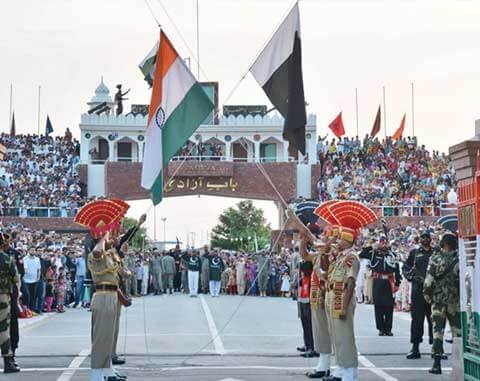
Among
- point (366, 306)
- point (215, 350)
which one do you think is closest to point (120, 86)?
point (366, 306)

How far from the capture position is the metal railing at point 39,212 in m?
60.1

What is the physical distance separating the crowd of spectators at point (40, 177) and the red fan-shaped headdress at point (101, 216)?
44056 mm

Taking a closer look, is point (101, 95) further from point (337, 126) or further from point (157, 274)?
point (157, 274)

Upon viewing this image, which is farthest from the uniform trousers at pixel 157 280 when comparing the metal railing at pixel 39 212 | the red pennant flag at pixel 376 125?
the red pennant flag at pixel 376 125

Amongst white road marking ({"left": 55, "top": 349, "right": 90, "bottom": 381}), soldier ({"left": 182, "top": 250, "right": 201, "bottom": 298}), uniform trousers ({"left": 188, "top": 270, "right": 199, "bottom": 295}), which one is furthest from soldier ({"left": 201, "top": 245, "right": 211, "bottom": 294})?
white road marking ({"left": 55, "top": 349, "right": 90, "bottom": 381})

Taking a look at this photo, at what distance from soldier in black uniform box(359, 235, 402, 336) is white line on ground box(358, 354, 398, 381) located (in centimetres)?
455

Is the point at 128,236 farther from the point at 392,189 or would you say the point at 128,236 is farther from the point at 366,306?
the point at 392,189

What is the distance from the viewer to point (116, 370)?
15.5 meters

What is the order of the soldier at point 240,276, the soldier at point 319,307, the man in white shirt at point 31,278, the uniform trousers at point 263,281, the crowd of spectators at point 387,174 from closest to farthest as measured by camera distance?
the soldier at point 319,307, the man in white shirt at point 31,278, the uniform trousers at point 263,281, the soldier at point 240,276, the crowd of spectators at point 387,174

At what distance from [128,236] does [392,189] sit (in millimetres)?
47139

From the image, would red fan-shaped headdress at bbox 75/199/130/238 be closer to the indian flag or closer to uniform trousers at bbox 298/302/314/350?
the indian flag

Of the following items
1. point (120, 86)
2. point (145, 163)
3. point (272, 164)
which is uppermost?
point (120, 86)

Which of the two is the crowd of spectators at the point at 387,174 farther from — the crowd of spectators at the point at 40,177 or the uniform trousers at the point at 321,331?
the uniform trousers at the point at 321,331

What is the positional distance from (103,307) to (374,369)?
389cm
